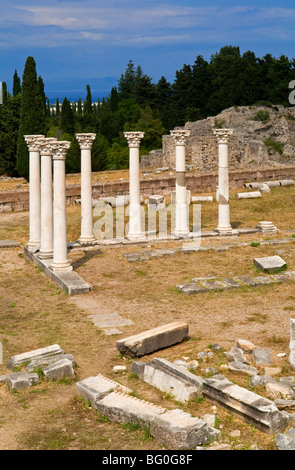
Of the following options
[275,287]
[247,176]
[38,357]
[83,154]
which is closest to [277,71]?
[247,176]

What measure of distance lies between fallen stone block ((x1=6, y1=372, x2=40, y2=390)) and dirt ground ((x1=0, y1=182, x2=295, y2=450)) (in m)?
0.14

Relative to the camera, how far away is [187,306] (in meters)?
15.4

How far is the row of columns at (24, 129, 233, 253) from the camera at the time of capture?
59.8 ft

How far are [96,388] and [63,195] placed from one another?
8920 millimetres

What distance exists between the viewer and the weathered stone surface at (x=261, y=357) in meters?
11.3

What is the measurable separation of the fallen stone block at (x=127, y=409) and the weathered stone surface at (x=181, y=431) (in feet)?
0.71

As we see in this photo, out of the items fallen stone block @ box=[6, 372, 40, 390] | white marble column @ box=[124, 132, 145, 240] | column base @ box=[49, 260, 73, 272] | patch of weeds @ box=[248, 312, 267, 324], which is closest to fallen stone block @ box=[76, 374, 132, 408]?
fallen stone block @ box=[6, 372, 40, 390]

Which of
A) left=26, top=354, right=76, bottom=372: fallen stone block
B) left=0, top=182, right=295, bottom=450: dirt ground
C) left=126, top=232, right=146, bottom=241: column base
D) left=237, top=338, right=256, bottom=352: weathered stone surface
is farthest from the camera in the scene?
left=126, top=232, right=146, bottom=241: column base

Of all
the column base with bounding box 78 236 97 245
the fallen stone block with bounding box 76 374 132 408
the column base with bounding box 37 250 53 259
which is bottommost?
the fallen stone block with bounding box 76 374 132 408

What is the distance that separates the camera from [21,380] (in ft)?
35.7

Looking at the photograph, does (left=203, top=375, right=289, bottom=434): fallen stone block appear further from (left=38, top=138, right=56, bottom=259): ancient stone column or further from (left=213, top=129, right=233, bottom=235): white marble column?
(left=213, top=129, right=233, bottom=235): white marble column

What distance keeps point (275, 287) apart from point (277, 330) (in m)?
3.54

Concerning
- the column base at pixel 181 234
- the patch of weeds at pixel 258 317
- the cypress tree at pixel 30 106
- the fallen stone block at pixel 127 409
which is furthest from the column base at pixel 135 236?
the cypress tree at pixel 30 106
